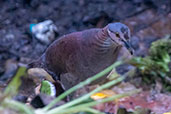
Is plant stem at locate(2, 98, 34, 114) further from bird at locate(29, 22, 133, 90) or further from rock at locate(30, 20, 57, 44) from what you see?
rock at locate(30, 20, 57, 44)

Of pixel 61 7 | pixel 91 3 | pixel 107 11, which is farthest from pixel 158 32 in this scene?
pixel 61 7

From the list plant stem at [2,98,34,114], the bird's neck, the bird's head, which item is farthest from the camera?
the bird's neck

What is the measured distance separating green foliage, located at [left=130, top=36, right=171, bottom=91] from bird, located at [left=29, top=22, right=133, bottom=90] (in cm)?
170

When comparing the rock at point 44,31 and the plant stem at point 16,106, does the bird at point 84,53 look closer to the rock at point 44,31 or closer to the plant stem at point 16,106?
the plant stem at point 16,106

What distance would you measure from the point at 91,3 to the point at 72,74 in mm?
3451

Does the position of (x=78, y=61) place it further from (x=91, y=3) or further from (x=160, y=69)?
(x=91, y=3)

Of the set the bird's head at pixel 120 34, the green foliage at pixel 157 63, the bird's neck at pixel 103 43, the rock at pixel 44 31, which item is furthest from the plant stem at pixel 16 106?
the rock at pixel 44 31

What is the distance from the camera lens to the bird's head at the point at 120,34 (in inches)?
70.5

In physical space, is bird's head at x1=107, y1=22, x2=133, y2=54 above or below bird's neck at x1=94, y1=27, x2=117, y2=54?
above

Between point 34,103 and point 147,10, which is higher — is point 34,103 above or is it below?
above

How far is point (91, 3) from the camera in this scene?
5512 millimetres

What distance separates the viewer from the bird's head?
179 cm

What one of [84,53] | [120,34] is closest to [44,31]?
[84,53]

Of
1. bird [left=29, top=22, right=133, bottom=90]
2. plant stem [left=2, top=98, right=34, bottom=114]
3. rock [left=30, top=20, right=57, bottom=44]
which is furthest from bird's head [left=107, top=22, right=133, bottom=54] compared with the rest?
rock [left=30, top=20, right=57, bottom=44]
